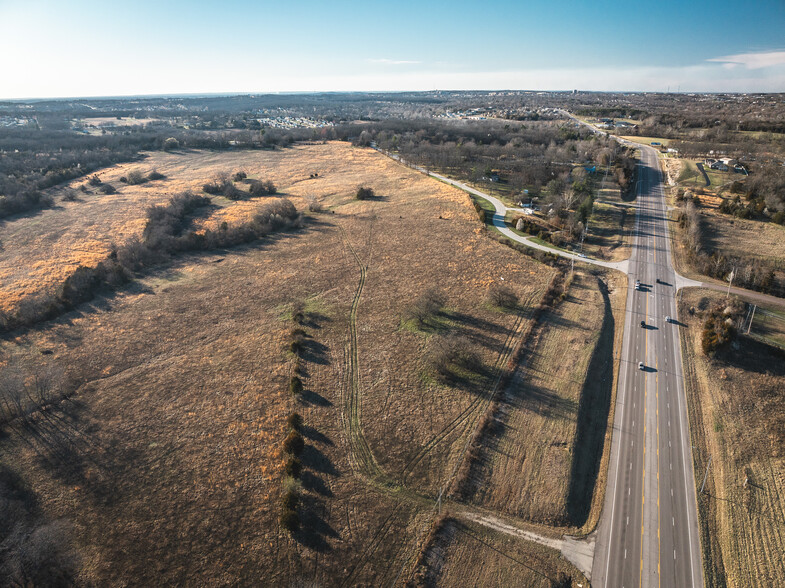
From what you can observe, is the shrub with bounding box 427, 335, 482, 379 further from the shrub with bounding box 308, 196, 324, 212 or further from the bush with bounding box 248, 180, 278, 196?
the bush with bounding box 248, 180, 278, 196

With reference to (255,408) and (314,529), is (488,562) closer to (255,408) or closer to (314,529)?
(314,529)

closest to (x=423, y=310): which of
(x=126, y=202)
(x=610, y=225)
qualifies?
(x=610, y=225)

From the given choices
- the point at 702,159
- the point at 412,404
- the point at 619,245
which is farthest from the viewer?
the point at 702,159

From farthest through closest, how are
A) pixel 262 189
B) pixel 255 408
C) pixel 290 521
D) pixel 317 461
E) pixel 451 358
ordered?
pixel 262 189
pixel 451 358
pixel 255 408
pixel 317 461
pixel 290 521

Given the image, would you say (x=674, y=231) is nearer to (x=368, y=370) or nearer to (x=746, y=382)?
(x=746, y=382)

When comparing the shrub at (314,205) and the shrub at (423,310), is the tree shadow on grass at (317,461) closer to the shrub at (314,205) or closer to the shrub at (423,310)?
the shrub at (423,310)

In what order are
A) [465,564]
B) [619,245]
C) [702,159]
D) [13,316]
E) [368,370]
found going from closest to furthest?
[465,564] → [368,370] → [13,316] → [619,245] → [702,159]

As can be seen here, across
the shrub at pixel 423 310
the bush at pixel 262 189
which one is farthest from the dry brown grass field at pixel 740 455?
the bush at pixel 262 189

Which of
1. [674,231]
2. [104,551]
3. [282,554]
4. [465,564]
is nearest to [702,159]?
[674,231]
